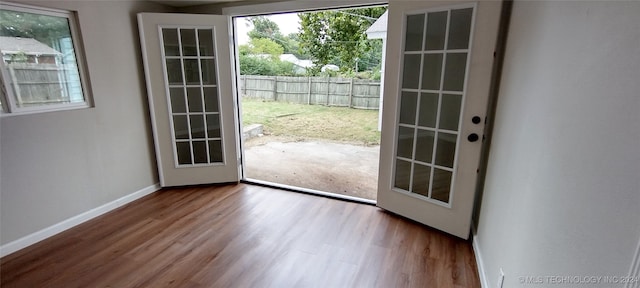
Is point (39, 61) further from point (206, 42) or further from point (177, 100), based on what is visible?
point (206, 42)

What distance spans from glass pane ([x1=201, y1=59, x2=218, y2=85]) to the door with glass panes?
189cm

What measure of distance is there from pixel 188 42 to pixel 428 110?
2.52m

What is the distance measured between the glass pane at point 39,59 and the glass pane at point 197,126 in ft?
3.27

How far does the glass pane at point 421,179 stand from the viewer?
8.22ft

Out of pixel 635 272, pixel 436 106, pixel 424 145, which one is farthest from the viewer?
pixel 424 145

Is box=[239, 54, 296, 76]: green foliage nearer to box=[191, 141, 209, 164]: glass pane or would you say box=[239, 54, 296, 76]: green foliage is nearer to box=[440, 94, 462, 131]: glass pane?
box=[191, 141, 209, 164]: glass pane

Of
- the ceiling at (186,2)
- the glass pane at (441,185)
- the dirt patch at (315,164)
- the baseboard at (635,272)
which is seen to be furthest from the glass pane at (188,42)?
the baseboard at (635,272)

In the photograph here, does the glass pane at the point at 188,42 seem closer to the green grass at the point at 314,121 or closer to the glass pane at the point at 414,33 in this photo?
the glass pane at the point at 414,33

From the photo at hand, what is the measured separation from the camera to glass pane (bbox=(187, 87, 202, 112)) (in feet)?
10.6

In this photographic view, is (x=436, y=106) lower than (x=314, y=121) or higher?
higher

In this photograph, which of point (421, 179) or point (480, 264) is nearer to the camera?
point (480, 264)

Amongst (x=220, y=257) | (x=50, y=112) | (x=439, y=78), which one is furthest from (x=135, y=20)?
(x=439, y=78)

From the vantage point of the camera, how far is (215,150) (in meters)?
3.43

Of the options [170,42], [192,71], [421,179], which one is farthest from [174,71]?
[421,179]
